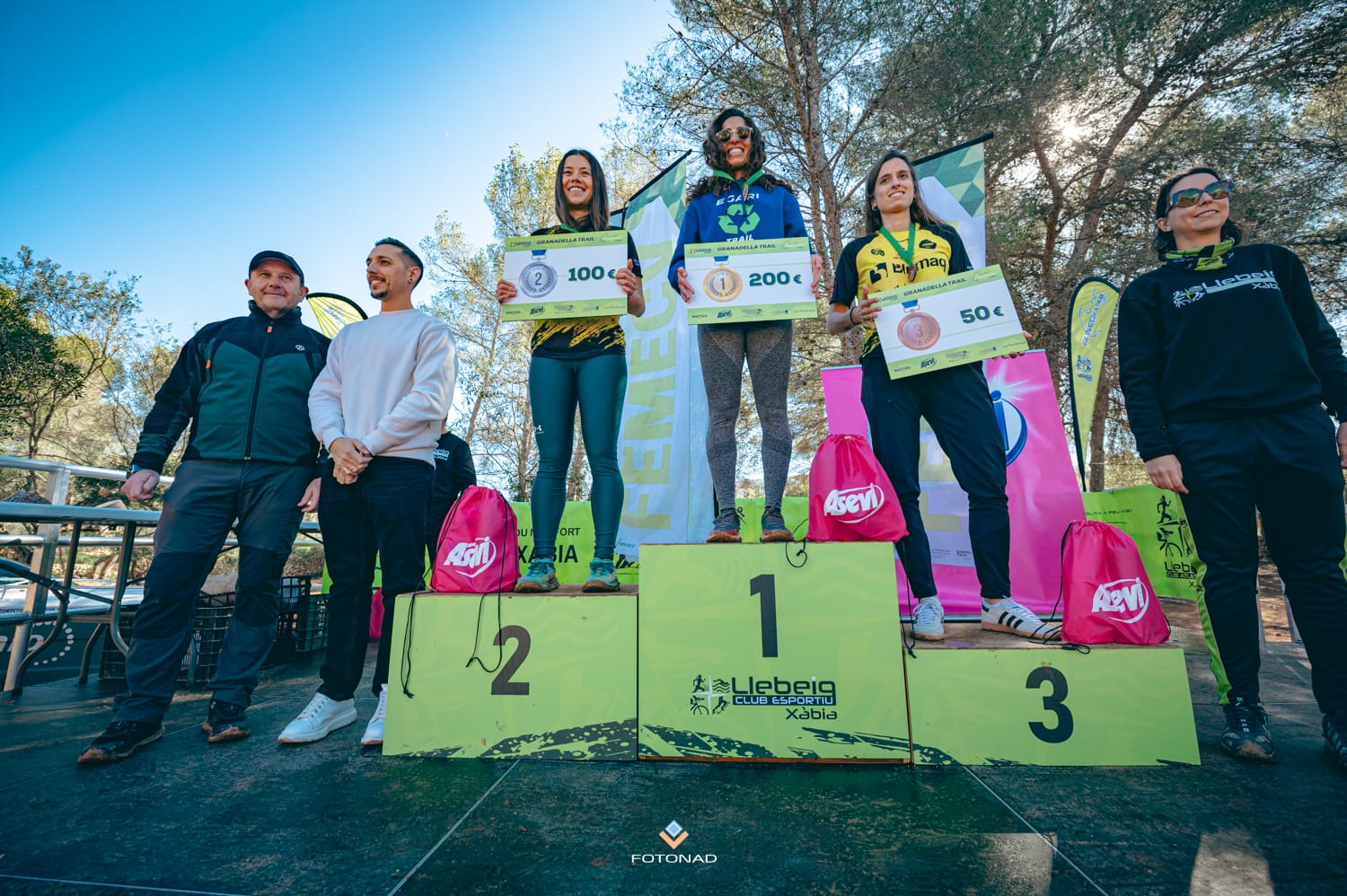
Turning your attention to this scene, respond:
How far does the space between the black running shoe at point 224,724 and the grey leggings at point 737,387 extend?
6.40 feet

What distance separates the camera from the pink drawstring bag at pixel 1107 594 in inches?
74.7

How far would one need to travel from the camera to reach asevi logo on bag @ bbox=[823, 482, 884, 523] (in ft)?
6.77

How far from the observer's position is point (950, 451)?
7.66 feet

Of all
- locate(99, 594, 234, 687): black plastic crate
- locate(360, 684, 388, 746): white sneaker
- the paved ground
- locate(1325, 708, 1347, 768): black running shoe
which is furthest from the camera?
locate(99, 594, 234, 687): black plastic crate

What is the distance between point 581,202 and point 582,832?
2.39 m

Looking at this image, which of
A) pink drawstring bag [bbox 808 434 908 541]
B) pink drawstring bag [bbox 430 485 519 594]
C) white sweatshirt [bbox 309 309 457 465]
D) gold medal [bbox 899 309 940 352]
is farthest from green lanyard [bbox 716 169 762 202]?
pink drawstring bag [bbox 430 485 519 594]

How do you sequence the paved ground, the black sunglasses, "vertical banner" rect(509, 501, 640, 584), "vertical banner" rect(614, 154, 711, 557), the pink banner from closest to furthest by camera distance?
the paved ground
the black sunglasses
the pink banner
"vertical banner" rect(614, 154, 711, 557)
"vertical banner" rect(509, 501, 640, 584)

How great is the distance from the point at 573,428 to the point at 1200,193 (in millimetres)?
2484

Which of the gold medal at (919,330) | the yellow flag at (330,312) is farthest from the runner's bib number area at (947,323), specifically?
the yellow flag at (330,312)

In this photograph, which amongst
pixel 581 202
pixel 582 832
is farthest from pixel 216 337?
pixel 582 832

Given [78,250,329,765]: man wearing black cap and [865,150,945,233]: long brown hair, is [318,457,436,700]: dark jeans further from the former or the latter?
[865,150,945,233]: long brown hair

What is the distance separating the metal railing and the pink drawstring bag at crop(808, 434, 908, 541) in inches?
100

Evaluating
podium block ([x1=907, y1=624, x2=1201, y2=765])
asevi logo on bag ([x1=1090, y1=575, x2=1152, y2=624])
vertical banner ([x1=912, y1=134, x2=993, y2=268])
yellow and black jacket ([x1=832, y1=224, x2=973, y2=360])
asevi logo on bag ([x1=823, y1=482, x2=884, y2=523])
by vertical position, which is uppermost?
vertical banner ([x1=912, y1=134, x2=993, y2=268])

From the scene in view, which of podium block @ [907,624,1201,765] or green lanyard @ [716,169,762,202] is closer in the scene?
podium block @ [907,624,1201,765]
